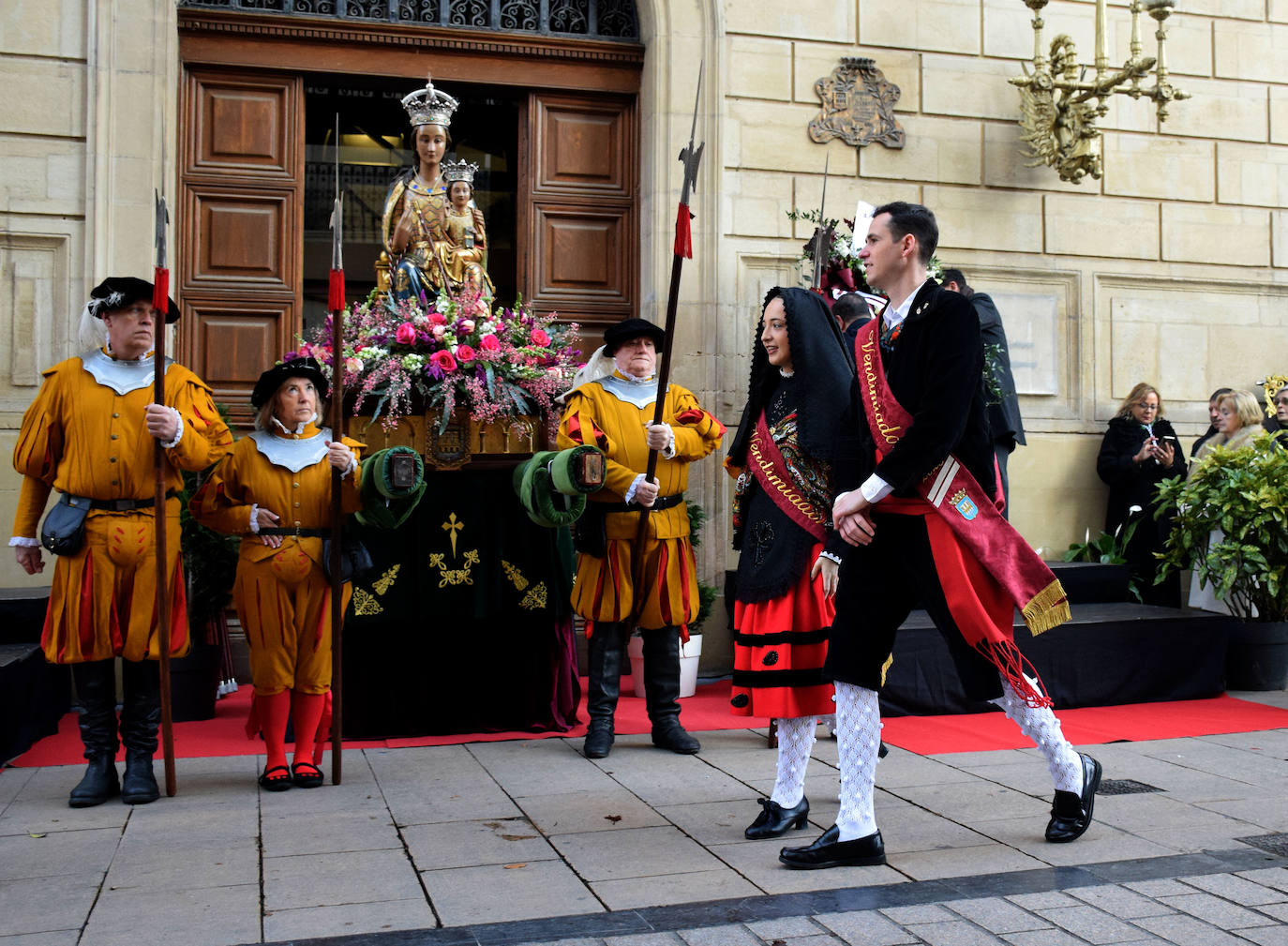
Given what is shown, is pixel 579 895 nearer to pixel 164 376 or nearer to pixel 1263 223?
pixel 164 376

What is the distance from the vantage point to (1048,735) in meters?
4.04

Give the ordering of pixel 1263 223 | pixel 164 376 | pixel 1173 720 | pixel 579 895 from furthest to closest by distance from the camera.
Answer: pixel 1263 223
pixel 1173 720
pixel 164 376
pixel 579 895

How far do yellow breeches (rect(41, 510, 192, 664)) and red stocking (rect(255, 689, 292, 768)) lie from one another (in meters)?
0.44

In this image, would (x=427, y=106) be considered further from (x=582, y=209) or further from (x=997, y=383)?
(x=997, y=383)

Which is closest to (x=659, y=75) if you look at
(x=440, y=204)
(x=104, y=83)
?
(x=440, y=204)

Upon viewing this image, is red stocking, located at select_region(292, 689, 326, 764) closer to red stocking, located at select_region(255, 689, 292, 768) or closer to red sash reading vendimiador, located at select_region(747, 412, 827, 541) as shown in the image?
red stocking, located at select_region(255, 689, 292, 768)

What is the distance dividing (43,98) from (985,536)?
618 centimetres

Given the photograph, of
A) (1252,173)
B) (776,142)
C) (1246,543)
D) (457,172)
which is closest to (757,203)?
(776,142)

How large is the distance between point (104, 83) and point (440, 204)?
2.17m

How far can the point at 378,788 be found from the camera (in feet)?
16.6

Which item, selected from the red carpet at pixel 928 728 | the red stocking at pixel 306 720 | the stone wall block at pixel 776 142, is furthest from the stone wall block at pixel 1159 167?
the red stocking at pixel 306 720

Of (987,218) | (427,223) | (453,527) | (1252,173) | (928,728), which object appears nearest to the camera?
(453,527)

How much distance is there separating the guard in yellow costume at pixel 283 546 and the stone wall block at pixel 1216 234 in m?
6.63

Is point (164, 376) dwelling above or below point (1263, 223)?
below
